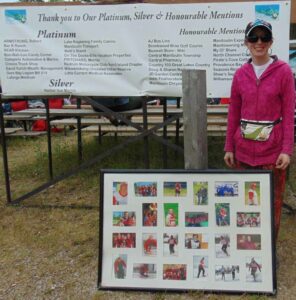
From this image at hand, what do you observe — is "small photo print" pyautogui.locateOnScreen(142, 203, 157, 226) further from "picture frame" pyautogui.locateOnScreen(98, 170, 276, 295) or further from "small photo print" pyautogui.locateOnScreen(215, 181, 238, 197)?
"small photo print" pyautogui.locateOnScreen(215, 181, 238, 197)

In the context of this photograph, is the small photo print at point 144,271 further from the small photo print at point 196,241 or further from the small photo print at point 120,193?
the small photo print at point 120,193

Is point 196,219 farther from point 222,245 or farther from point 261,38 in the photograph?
point 261,38

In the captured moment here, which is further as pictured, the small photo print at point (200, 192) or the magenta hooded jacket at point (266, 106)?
the small photo print at point (200, 192)

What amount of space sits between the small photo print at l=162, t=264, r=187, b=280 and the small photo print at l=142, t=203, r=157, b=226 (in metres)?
0.30

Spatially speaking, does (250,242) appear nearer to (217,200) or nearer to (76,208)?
(217,200)

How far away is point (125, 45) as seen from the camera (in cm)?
379

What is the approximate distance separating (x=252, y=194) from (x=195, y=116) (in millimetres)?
647

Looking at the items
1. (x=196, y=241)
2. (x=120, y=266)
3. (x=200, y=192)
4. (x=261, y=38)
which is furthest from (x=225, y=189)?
(x=261, y=38)

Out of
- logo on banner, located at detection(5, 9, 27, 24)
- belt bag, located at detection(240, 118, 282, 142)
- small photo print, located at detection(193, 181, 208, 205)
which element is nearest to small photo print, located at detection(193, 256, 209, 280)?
small photo print, located at detection(193, 181, 208, 205)

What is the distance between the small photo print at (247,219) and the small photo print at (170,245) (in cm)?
43

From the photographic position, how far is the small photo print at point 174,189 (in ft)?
9.22

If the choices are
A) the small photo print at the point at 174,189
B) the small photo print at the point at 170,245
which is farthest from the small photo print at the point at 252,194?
the small photo print at the point at 170,245

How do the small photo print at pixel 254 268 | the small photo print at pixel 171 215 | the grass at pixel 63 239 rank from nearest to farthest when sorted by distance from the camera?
the small photo print at pixel 254 268 → the small photo print at pixel 171 215 → the grass at pixel 63 239

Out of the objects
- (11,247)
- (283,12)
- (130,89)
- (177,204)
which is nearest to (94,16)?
(130,89)
